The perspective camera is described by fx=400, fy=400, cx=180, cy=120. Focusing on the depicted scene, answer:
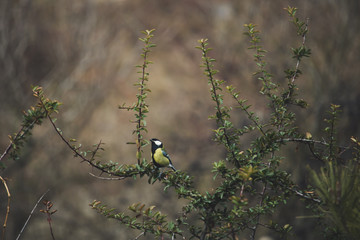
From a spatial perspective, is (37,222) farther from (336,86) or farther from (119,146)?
(336,86)

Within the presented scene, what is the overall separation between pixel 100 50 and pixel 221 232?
7.78 m

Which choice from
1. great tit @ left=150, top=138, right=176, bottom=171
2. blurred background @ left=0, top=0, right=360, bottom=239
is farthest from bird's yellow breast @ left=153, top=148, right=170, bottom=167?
blurred background @ left=0, top=0, right=360, bottom=239

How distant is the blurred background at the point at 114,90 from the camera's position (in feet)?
25.1

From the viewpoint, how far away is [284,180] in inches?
74.2

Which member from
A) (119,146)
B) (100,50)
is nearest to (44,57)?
(100,50)

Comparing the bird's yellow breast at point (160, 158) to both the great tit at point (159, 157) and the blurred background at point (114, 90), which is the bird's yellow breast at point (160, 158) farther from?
the blurred background at point (114, 90)

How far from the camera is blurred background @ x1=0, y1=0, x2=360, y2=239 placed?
7641mm

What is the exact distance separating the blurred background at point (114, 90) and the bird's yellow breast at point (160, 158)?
4010 mm

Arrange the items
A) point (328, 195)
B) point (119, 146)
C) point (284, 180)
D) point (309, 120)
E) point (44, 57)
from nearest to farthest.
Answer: point (328, 195) < point (284, 180) < point (309, 120) < point (44, 57) < point (119, 146)

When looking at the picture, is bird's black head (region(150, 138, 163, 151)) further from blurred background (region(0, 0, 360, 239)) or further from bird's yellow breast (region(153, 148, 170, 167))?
blurred background (region(0, 0, 360, 239))

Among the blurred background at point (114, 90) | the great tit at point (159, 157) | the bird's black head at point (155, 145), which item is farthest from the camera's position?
the blurred background at point (114, 90)

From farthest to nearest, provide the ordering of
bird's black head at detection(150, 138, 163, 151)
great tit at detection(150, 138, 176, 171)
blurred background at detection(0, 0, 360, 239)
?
blurred background at detection(0, 0, 360, 239) → bird's black head at detection(150, 138, 163, 151) → great tit at detection(150, 138, 176, 171)

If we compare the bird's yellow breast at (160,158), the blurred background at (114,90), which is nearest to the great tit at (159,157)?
the bird's yellow breast at (160,158)

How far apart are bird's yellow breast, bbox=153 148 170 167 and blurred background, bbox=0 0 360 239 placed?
4.01 metres
